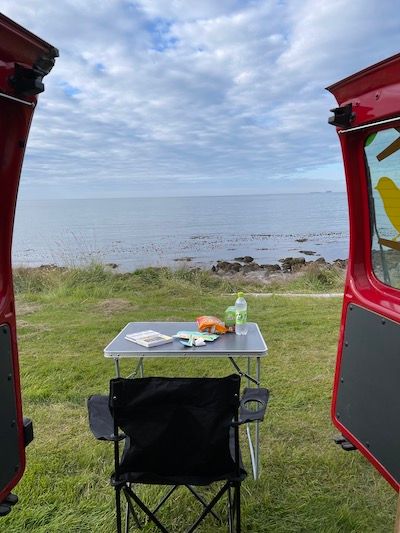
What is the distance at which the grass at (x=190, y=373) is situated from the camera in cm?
269

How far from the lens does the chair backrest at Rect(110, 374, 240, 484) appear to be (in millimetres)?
2086

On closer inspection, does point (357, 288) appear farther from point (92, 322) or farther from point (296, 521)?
point (92, 322)

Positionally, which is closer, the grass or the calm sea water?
the grass

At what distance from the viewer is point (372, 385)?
2.50 m

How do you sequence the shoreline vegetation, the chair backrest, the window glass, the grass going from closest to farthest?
the chair backrest, the window glass, the grass, the shoreline vegetation

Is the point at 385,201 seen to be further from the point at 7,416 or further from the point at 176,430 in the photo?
the point at 7,416

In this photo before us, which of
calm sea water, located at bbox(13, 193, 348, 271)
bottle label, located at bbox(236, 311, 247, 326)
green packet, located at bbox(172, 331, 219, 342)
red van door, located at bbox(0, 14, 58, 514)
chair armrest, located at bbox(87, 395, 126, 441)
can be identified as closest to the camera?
red van door, located at bbox(0, 14, 58, 514)

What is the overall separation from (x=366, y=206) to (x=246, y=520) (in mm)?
1998

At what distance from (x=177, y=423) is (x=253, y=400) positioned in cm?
50

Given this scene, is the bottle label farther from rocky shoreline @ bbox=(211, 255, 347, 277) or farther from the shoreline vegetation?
rocky shoreline @ bbox=(211, 255, 347, 277)

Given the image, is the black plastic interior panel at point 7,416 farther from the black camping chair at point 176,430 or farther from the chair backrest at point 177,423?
the chair backrest at point 177,423

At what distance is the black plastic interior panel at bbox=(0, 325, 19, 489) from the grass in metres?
0.65

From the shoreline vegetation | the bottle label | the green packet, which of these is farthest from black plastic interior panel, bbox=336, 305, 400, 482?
the shoreline vegetation

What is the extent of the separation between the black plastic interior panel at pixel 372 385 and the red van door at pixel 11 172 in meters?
1.84
